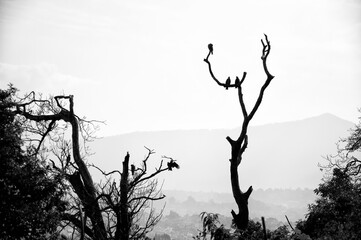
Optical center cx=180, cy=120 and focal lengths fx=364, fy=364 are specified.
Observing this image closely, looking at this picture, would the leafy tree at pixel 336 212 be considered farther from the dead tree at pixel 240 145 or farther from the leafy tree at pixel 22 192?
the leafy tree at pixel 22 192

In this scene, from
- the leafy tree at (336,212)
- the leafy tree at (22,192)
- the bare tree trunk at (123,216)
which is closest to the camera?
the leafy tree at (22,192)

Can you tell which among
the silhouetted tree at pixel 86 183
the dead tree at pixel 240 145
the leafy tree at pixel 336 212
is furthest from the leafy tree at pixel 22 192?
the leafy tree at pixel 336 212

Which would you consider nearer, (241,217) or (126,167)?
(126,167)

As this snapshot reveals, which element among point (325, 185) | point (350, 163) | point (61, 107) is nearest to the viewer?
point (61, 107)

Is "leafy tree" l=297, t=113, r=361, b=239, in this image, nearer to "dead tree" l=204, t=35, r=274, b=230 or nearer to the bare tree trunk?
"dead tree" l=204, t=35, r=274, b=230

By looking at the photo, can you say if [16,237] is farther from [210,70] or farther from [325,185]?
[325,185]

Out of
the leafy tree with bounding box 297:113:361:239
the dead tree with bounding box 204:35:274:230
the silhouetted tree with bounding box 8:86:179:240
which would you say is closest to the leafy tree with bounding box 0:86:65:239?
the silhouetted tree with bounding box 8:86:179:240

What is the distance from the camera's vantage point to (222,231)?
9.96 metres

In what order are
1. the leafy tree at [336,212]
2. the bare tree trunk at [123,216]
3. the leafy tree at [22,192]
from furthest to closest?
1. the leafy tree at [336,212]
2. the bare tree trunk at [123,216]
3. the leafy tree at [22,192]

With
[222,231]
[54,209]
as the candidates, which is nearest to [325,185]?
[222,231]

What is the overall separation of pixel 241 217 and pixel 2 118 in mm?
7428

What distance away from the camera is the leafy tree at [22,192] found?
27.9 ft

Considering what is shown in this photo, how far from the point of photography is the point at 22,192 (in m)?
8.88

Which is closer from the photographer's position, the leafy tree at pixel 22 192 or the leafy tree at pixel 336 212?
the leafy tree at pixel 22 192
